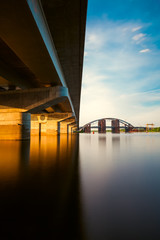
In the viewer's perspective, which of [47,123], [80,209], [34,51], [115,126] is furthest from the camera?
[115,126]

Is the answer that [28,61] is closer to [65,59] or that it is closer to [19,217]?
[65,59]

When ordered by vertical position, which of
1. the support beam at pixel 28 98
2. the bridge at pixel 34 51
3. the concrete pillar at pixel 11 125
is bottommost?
the concrete pillar at pixel 11 125

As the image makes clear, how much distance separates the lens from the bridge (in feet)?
22.0

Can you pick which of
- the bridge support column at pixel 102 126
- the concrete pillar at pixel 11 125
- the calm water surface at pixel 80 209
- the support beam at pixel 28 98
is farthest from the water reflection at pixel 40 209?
the bridge support column at pixel 102 126

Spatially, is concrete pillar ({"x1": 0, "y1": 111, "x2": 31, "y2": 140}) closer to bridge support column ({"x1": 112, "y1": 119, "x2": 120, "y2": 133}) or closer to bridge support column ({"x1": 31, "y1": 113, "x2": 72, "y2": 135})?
bridge support column ({"x1": 31, "y1": 113, "x2": 72, "y2": 135})

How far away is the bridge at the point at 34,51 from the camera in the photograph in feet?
22.0

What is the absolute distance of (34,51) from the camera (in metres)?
9.38

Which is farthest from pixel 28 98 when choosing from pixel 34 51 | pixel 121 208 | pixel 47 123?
pixel 47 123

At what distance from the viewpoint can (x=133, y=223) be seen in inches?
58.2

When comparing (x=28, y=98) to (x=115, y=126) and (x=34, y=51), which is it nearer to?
(x=34, y=51)

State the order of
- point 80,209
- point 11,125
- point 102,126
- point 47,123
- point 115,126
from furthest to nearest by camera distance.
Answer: point 102,126 < point 115,126 < point 47,123 < point 11,125 < point 80,209

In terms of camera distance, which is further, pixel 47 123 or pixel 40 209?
pixel 47 123

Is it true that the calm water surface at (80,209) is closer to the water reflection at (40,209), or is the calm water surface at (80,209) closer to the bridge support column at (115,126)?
the water reflection at (40,209)

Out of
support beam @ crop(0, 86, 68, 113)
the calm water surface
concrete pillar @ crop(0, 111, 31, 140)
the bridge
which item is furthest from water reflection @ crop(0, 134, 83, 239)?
concrete pillar @ crop(0, 111, 31, 140)
